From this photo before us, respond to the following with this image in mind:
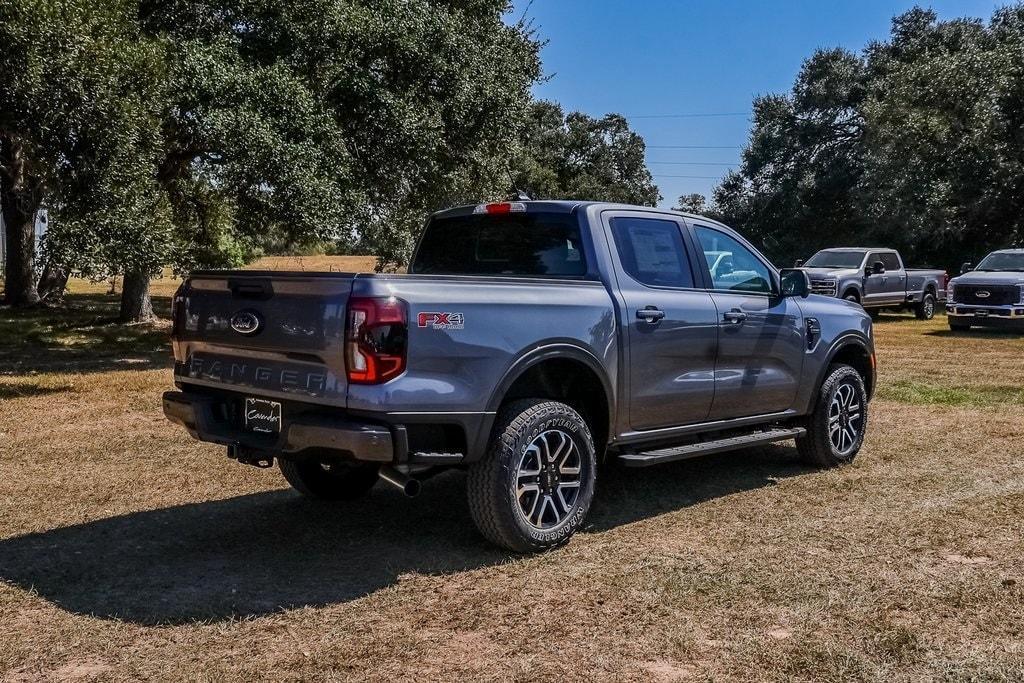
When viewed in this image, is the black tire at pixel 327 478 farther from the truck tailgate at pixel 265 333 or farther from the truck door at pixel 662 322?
the truck door at pixel 662 322

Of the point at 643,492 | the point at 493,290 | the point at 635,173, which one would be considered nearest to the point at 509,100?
the point at 643,492

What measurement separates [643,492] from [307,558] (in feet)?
8.31

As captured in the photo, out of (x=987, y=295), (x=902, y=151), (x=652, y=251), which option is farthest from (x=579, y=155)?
(x=652, y=251)

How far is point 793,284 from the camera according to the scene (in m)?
7.07

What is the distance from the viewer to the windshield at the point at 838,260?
928 inches

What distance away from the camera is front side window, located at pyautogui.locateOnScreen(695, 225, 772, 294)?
6.64 m

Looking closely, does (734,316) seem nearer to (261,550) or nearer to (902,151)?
(261,550)

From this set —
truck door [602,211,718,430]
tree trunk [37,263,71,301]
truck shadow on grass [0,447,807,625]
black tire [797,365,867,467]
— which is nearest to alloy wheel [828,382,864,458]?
black tire [797,365,867,467]

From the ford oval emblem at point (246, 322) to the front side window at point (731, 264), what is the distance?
3.00 meters

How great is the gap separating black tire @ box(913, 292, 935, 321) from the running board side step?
19949 millimetres

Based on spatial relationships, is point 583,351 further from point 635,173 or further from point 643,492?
point 635,173

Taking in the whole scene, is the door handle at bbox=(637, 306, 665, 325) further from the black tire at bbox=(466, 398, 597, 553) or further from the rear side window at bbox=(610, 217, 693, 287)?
the black tire at bbox=(466, 398, 597, 553)

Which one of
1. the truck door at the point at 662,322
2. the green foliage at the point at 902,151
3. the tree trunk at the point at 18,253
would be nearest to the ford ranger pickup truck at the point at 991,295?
the green foliage at the point at 902,151

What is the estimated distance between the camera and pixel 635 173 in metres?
73.6
